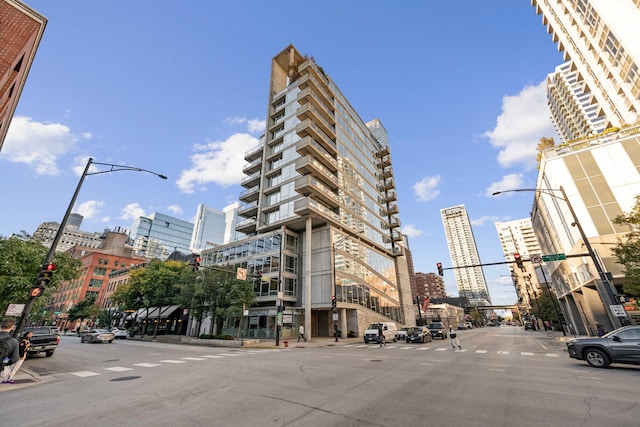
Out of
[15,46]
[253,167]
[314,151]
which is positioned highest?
[253,167]

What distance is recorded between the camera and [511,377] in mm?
9039

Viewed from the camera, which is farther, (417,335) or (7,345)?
(417,335)

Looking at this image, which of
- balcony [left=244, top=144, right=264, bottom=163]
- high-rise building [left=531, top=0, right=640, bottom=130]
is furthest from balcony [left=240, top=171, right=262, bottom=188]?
high-rise building [left=531, top=0, right=640, bottom=130]

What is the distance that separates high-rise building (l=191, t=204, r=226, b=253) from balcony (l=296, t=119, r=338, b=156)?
157563mm

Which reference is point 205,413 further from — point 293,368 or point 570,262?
point 570,262

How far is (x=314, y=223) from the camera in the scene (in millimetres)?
38594

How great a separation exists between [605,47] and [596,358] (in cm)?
4384

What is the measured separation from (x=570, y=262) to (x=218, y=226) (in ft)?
634

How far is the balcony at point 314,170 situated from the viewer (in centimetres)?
3772

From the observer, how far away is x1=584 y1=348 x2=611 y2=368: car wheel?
10.4 m

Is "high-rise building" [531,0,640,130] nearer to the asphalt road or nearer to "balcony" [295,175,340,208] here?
"balcony" [295,175,340,208]

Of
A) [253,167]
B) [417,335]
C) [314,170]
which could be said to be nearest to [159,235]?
[253,167]

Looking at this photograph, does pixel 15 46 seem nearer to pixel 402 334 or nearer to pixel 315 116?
pixel 315 116

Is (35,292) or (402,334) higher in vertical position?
(35,292)
